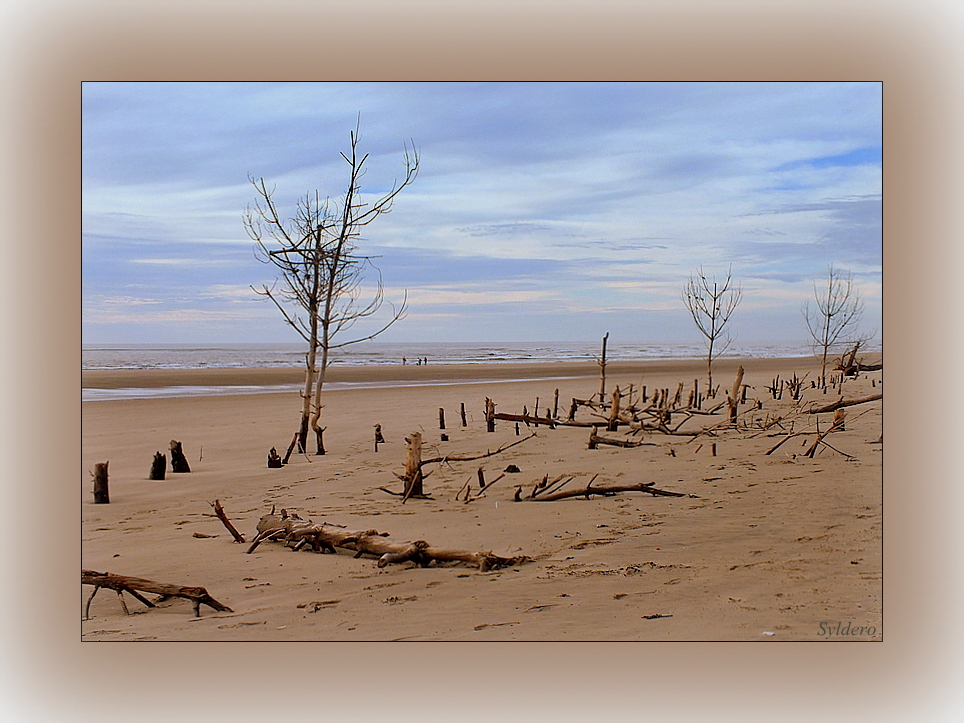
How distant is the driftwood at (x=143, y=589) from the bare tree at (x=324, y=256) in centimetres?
171

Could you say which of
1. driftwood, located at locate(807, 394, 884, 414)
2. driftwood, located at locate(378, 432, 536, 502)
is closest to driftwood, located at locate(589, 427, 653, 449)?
driftwood, located at locate(378, 432, 536, 502)

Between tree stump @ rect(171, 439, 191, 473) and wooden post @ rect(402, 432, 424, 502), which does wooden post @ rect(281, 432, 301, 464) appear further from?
wooden post @ rect(402, 432, 424, 502)

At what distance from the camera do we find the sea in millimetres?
5316

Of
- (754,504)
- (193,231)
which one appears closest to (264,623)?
(193,231)

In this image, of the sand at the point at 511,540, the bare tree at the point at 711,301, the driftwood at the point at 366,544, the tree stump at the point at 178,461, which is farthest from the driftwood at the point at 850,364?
the tree stump at the point at 178,461

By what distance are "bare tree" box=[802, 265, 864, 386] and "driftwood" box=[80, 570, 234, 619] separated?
12.8 ft

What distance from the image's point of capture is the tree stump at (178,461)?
5098 millimetres

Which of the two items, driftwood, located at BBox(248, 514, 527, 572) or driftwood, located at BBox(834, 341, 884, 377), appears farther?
driftwood, located at BBox(834, 341, 884, 377)

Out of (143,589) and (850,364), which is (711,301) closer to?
(850,364)

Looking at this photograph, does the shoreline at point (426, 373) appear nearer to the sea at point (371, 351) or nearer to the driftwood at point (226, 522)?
the sea at point (371, 351)

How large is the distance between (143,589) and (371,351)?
226 inches

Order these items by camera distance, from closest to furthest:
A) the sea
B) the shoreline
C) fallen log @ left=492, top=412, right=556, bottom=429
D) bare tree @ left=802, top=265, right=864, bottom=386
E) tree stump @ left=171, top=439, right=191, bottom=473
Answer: bare tree @ left=802, top=265, right=864, bottom=386, tree stump @ left=171, top=439, right=191, bottom=473, the sea, fallen log @ left=492, top=412, right=556, bottom=429, the shoreline
